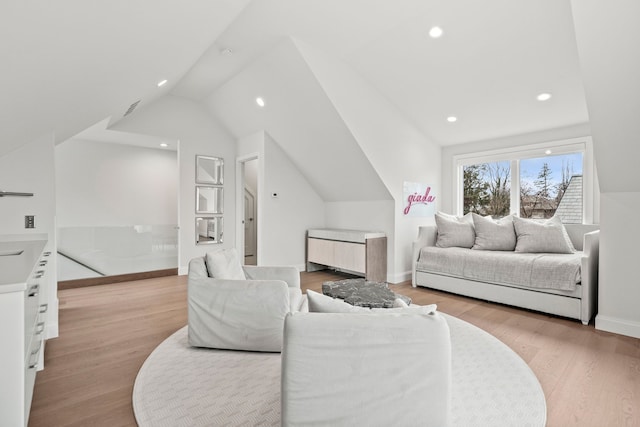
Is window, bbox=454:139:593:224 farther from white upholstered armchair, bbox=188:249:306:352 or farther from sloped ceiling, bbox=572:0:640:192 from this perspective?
white upholstered armchair, bbox=188:249:306:352

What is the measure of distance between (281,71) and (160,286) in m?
3.26

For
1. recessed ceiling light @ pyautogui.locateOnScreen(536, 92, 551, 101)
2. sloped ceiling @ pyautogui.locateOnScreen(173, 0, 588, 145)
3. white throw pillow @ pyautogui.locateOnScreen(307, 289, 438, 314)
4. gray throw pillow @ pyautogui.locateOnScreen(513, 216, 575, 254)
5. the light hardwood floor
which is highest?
sloped ceiling @ pyautogui.locateOnScreen(173, 0, 588, 145)

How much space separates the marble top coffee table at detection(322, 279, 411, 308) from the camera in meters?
2.68

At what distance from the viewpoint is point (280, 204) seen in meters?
5.33

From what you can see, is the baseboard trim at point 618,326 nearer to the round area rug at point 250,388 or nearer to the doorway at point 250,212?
the round area rug at point 250,388

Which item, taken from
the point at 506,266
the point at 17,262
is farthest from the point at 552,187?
the point at 17,262

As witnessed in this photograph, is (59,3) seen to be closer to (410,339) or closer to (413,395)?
(410,339)

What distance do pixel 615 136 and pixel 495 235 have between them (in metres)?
1.87

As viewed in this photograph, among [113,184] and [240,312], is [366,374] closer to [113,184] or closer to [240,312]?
[240,312]

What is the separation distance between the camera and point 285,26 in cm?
319

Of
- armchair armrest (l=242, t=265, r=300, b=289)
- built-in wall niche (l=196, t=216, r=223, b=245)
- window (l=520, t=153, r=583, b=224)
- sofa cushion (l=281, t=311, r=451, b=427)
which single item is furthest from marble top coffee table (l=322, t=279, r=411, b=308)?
built-in wall niche (l=196, t=216, r=223, b=245)

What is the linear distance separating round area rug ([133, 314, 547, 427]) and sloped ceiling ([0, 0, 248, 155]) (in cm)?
177

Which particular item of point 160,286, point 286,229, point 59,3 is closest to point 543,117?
point 286,229

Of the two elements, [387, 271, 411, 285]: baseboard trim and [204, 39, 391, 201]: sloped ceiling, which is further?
[387, 271, 411, 285]: baseboard trim
